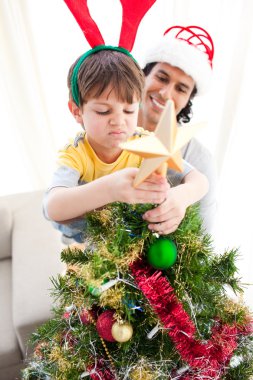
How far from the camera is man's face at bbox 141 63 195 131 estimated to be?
0.91m

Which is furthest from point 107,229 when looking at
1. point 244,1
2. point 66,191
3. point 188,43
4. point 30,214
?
point 244,1

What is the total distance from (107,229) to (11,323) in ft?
2.89

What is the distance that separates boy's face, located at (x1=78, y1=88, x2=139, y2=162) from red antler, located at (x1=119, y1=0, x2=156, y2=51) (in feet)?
0.40

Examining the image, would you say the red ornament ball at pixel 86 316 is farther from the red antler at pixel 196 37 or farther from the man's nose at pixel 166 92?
the red antler at pixel 196 37

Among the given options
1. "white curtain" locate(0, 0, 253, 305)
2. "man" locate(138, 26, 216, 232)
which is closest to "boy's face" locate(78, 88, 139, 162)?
"man" locate(138, 26, 216, 232)

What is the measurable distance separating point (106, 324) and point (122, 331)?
3 centimetres

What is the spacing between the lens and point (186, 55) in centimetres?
88

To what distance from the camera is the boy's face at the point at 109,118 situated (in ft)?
1.78

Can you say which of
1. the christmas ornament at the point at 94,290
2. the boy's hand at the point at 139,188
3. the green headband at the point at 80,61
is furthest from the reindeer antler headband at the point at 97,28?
the christmas ornament at the point at 94,290

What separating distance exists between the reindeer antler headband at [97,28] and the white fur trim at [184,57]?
0.31 m

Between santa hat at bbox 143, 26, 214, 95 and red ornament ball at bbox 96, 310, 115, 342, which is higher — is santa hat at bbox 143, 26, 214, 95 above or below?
above

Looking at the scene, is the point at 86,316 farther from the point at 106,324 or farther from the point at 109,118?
the point at 109,118

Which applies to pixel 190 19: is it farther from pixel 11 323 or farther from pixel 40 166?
pixel 11 323

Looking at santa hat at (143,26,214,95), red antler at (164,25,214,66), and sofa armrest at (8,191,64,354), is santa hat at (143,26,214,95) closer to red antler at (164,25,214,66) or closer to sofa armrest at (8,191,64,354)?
red antler at (164,25,214,66)
